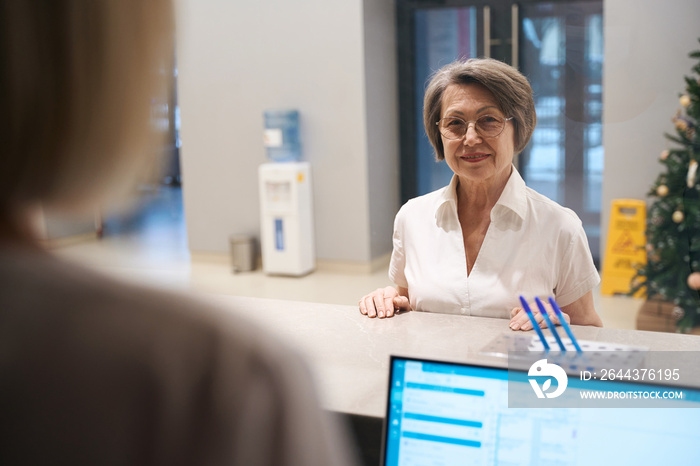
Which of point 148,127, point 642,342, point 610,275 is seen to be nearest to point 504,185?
point 642,342

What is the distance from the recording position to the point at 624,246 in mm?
4176

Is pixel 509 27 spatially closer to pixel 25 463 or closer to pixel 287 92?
pixel 287 92

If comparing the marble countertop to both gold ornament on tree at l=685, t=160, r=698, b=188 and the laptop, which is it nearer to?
the laptop

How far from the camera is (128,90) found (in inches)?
17.5

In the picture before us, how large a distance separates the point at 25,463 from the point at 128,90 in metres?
0.25

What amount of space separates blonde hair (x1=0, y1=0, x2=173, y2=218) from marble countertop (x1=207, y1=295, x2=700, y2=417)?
2.25 ft

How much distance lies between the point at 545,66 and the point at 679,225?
1.48 meters

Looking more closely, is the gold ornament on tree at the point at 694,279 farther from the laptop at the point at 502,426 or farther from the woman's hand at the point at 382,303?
the laptop at the point at 502,426

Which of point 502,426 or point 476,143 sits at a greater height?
point 476,143

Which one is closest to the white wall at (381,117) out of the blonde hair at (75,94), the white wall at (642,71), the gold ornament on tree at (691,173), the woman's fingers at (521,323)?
the white wall at (642,71)

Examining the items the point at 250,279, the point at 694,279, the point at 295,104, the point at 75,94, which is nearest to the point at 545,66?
the point at 295,104

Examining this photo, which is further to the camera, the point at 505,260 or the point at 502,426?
the point at 505,260

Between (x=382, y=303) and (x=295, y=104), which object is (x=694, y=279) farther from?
(x=382, y=303)

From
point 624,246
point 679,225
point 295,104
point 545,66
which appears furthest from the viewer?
point 624,246
